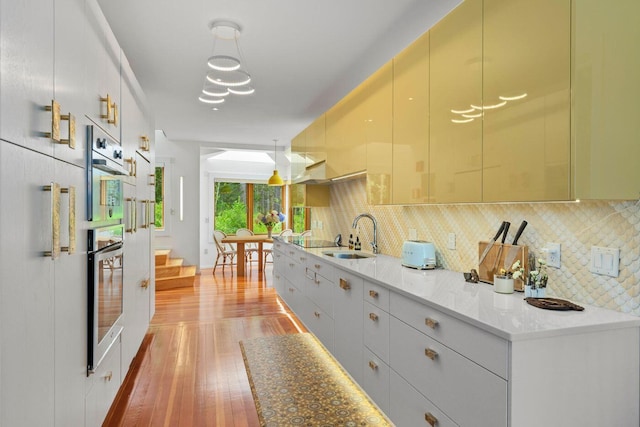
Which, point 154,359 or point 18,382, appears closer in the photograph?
point 18,382

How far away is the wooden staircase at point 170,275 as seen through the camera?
5.95 meters

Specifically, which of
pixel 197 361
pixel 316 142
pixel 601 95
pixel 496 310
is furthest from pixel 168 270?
pixel 601 95

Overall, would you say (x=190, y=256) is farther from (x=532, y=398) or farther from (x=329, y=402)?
(x=532, y=398)

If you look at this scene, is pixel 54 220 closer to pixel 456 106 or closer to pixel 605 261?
pixel 456 106

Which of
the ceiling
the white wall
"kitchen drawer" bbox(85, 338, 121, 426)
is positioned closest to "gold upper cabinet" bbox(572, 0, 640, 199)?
the ceiling

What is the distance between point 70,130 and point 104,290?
0.91 metres

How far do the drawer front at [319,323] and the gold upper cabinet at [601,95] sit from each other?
6.72 feet

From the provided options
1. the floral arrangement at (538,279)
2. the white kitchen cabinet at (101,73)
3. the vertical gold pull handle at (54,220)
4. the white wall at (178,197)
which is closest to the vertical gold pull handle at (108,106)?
the white kitchen cabinet at (101,73)

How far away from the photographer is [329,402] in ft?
8.21

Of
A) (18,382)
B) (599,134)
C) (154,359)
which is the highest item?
(599,134)

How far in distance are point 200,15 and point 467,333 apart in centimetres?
263

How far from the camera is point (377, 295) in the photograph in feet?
6.95

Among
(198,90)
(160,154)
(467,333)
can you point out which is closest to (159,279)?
(160,154)

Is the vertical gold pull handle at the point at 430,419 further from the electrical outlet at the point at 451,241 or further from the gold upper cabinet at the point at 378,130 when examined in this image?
the gold upper cabinet at the point at 378,130
